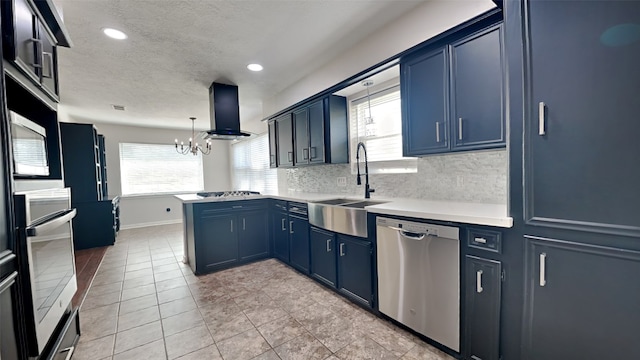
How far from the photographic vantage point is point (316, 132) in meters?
3.29

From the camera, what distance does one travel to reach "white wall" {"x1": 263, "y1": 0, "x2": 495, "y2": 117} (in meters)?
1.84

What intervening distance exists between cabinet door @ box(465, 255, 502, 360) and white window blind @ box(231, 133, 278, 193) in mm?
4263

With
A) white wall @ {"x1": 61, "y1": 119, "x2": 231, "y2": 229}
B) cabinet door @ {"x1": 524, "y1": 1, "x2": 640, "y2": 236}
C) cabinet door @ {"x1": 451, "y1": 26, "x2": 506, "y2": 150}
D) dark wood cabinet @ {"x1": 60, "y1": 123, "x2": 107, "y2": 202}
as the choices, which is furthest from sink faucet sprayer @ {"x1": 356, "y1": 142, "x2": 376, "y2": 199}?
white wall @ {"x1": 61, "y1": 119, "x2": 231, "y2": 229}

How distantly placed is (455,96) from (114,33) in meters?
3.01

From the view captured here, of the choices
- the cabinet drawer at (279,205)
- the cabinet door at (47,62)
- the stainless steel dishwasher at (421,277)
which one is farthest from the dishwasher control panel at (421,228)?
the cabinet door at (47,62)

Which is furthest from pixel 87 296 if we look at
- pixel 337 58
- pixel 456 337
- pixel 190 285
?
pixel 337 58

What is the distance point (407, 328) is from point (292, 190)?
9.83 ft

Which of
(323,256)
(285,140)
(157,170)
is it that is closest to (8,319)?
(323,256)

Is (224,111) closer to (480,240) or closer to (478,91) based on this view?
(478,91)

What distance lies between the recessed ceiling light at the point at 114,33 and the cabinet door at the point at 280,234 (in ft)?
8.15

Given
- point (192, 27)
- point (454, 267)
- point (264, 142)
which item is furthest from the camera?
point (264, 142)

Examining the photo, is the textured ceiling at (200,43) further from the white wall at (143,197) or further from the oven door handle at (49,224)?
the white wall at (143,197)

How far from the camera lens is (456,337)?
1.65 metres

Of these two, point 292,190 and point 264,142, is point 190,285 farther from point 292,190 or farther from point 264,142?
point 264,142
